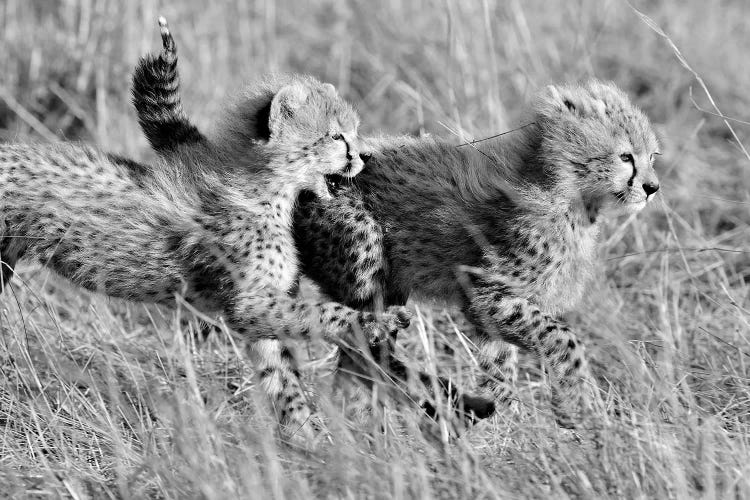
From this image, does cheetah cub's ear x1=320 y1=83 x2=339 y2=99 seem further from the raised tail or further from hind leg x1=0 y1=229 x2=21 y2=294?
hind leg x1=0 y1=229 x2=21 y2=294

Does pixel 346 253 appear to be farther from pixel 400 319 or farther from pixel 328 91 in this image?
pixel 328 91

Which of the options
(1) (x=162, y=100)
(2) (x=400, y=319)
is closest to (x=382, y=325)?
(2) (x=400, y=319)

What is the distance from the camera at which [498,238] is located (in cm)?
412

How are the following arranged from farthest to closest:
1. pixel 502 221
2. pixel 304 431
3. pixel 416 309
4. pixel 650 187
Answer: pixel 416 309 → pixel 502 221 → pixel 650 187 → pixel 304 431

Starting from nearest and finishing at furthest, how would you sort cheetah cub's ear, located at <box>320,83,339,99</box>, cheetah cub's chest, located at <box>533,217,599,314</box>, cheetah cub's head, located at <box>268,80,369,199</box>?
cheetah cub's chest, located at <box>533,217,599,314</box> < cheetah cub's head, located at <box>268,80,369,199</box> < cheetah cub's ear, located at <box>320,83,339,99</box>

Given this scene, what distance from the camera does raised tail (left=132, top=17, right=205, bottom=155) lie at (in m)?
4.36

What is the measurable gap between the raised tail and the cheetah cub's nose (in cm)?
173

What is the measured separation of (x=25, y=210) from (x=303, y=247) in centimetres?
104

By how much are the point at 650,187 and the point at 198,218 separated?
1647 mm

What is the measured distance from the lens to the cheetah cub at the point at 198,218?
417cm

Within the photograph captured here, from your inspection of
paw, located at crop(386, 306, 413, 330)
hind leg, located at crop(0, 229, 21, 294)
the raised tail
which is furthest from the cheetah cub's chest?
hind leg, located at crop(0, 229, 21, 294)

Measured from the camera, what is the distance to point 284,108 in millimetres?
4203

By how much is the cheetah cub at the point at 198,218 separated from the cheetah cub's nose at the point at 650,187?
37.5 inches

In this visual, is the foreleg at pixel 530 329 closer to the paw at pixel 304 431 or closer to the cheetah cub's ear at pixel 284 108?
the paw at pixel 304 431
